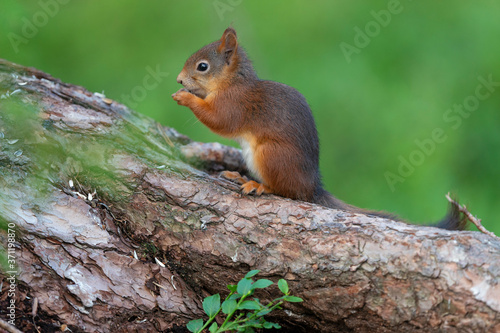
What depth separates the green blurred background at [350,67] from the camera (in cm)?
477

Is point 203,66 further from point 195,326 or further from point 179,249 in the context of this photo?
point 195,326

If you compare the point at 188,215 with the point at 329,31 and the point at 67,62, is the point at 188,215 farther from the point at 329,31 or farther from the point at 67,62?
the point at 329,31

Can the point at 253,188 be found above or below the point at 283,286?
above

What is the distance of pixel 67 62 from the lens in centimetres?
523

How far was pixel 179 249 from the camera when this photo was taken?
2.35 meters

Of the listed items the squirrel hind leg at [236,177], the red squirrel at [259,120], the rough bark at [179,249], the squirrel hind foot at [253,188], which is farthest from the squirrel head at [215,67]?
the squirrel hind foot at [253,188]

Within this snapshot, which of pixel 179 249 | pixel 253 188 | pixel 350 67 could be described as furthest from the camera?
pixel 350 67

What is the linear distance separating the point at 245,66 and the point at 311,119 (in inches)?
21.7

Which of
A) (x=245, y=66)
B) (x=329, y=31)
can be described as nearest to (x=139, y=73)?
(x=329, y=31)

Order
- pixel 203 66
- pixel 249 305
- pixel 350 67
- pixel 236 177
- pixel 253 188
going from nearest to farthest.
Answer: pixel 249 305 < pixel 253 188 < pixel 236 177 < pixel 203 66 < pixel 350 67

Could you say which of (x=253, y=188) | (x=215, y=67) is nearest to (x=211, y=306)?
(x=253, y=188)

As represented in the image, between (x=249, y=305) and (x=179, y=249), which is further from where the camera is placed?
(x=179, y=249)

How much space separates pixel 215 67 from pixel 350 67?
2.51m

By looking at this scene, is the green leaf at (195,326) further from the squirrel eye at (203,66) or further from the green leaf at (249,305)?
the squirrel eye at (203,66)
